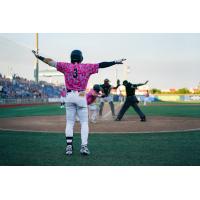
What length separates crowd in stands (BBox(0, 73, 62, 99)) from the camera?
3114 centimetres

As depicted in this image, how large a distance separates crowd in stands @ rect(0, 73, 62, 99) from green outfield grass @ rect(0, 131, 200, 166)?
22.3 metres

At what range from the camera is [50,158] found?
570 cm

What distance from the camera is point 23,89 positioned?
3700 cm

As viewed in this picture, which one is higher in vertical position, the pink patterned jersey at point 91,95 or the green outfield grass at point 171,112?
the pink patterned jersey at point 91,95

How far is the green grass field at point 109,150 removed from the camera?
17.7 ft

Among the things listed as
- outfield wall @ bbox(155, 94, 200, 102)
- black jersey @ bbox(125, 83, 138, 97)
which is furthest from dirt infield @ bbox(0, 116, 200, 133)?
outfield wall @ bbox(155, 94, 200, 102)

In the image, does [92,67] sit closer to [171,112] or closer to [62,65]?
[62,65]

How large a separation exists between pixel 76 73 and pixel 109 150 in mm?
1682

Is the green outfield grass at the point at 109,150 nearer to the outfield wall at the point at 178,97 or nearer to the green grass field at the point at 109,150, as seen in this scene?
the green grass field at the point at 109,150

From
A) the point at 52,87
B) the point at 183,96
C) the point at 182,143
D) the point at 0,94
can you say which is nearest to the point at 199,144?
the point at 182,143

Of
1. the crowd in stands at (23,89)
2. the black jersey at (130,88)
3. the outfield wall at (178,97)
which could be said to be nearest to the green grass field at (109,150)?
the black jersey at (130,88)

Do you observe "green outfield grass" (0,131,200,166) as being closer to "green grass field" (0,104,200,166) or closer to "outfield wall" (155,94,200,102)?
"green grass field" (0,104,200,166)

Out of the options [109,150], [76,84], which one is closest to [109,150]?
[109,150]

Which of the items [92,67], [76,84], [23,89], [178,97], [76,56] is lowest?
[178,97]
